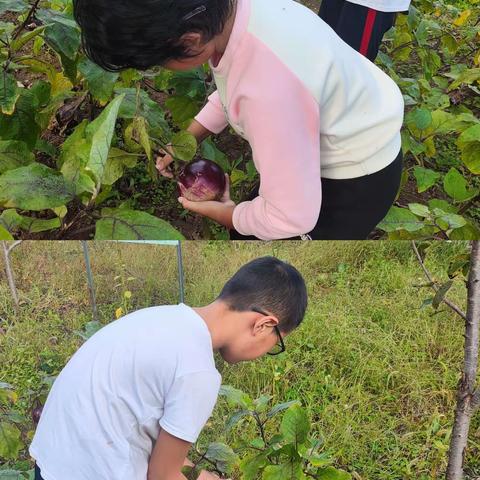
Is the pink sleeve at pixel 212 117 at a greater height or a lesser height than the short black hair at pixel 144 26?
lesser

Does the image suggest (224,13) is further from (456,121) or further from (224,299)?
(456,121)

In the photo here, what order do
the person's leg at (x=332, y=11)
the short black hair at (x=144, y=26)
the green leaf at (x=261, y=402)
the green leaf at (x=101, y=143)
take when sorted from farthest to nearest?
the person's leg at (x=332, y=11) < the green leaf at (x=261, y=402) < the green leaf at (x=101, y=143) < the short black hair at (x=144, y=26)

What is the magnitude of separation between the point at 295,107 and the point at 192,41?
153 mm

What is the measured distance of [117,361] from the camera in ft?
2.98

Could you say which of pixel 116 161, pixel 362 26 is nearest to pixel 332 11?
pixel 362 26

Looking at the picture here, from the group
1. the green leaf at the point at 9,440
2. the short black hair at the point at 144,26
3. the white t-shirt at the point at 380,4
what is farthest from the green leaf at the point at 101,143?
the white t-shirt at the point at 380,4

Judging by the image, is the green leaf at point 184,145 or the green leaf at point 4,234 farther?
the green leaf at point 184,145

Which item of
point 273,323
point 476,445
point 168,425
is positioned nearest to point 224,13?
point 273,323

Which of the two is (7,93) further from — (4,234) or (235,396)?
(235,396)

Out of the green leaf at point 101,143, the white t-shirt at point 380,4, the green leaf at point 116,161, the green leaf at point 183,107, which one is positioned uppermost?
the white t-shirt at point 380,4

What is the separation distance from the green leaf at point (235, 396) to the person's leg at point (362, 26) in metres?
0.75

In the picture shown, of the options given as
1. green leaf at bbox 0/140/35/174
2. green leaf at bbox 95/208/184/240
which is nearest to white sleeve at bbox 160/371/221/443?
green leaf at bbox 95/208/184/240

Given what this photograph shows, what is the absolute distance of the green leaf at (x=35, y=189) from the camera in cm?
92

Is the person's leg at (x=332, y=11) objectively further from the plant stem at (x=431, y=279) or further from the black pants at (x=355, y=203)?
the plant stem at (x=431, y=279)
